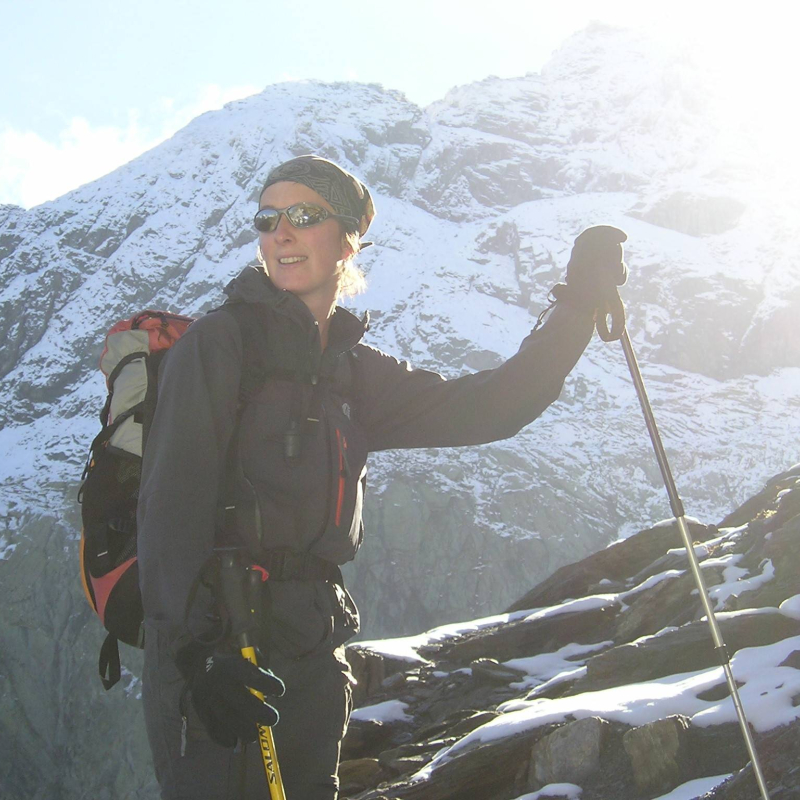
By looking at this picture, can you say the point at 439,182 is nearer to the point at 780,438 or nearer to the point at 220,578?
the point at 780,438

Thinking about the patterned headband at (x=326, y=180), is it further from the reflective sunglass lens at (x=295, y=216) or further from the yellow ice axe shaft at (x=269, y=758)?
the yellow ice axe shaft at (x=269, y=758)

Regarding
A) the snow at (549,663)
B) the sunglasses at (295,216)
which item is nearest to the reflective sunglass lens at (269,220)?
the sunglasses at (295,216)

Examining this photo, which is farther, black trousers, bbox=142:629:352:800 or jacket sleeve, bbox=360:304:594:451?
jacket sleeve, bbox=360:304:594:451

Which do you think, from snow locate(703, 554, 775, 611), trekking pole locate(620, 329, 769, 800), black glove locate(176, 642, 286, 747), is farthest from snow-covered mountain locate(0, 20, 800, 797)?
black glove locate(176, 642, 286, 747)

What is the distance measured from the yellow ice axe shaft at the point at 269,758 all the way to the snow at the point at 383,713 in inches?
350

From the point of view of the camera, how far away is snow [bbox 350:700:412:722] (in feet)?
38.0

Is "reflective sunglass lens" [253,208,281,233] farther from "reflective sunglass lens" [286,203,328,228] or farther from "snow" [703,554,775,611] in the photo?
"snow" [703,554,775,611]

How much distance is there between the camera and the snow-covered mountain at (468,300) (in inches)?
4043

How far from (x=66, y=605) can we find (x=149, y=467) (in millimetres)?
108221

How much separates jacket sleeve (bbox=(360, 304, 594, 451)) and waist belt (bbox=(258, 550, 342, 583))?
753 millimetres

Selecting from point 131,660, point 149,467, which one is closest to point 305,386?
point 149,467

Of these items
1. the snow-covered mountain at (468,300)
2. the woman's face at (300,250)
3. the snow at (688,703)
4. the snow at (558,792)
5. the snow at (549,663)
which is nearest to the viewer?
the woman's face at (300,250)

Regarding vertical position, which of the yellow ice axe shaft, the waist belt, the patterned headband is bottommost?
the yellow ice axe shaft

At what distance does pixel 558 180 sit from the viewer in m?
165
